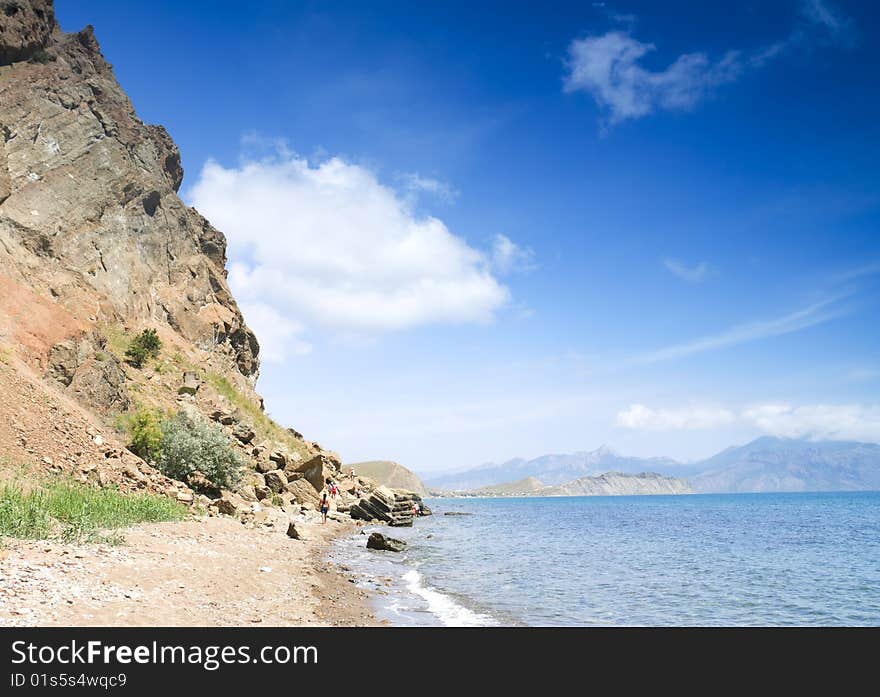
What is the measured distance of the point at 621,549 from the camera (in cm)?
3988

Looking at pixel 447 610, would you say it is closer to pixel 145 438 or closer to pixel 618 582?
pixel 618 582

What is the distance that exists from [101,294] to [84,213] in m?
7.35

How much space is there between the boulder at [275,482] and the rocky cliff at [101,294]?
0.11 metres

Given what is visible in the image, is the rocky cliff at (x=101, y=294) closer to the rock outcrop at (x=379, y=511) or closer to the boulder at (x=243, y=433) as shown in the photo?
the boulder at (x=243, y=433)

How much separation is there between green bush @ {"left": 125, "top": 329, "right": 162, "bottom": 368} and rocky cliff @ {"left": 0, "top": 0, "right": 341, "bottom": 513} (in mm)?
486

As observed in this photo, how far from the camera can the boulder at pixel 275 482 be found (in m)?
42.5

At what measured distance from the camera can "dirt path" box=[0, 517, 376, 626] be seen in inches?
384

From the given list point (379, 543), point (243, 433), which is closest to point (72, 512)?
point (379, 543)

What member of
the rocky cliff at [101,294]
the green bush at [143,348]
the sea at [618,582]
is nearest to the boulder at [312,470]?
the rocky cliff at [101,294]

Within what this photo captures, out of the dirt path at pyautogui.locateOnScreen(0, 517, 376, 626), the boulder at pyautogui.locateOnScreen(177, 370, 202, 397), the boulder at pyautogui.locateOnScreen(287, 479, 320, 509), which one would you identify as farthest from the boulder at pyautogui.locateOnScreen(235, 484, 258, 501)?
the dirt path at pyautogui.locateOnScreen(0, 517, 376, 626)
